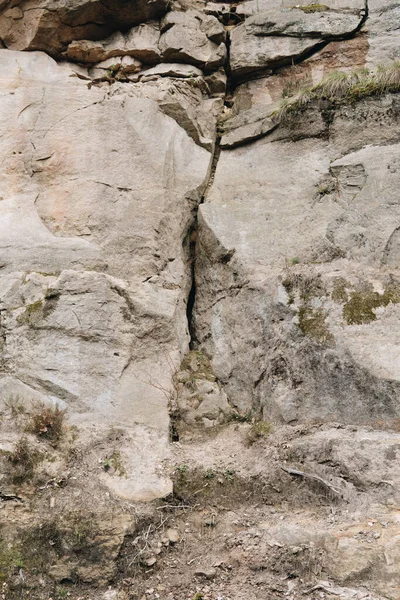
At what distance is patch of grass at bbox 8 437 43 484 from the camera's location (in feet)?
21.1

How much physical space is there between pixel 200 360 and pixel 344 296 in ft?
7.23

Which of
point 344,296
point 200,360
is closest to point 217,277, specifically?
point 200,360

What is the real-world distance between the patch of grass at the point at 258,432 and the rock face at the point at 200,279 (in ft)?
0.08

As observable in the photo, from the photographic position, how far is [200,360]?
863cm

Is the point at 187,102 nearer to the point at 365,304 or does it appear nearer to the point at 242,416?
the point at 365,304

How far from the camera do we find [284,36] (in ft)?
36.5

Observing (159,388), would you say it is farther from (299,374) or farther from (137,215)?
(137,215)

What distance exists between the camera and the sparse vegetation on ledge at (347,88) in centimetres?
950

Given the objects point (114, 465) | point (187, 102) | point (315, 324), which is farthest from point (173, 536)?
point (187, 102)

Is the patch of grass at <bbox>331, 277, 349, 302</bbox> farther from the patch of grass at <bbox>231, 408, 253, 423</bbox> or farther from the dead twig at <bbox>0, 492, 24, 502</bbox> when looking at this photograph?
the dead twig at <bbox>0, 492, 24, 502</bbox>

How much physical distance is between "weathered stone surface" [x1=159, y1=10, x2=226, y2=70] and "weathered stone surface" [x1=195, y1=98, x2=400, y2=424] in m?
2.08

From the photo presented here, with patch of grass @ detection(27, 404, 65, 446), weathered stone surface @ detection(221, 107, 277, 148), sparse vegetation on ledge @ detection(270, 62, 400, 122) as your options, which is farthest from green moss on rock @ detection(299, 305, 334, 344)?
sparse vegetation on ledge @ detection(270, 62, 400, 122)

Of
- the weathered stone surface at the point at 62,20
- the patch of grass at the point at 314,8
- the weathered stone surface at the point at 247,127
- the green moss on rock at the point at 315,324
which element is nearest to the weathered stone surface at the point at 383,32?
the patch of grass at the point at 314,8

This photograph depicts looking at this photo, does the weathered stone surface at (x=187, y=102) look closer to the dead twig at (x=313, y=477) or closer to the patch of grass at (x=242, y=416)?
the patch of grass at (x=242, y=416)
